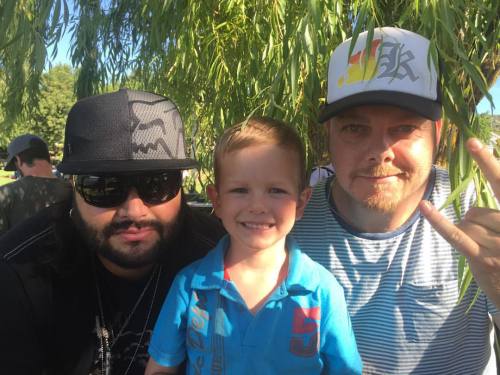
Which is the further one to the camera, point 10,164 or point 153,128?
point 10,164

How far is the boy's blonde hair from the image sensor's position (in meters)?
1.22

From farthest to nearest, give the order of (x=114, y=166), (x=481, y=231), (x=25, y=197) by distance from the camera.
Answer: (x=25, y=197) → (x=114, y=166) → (x=481, y=231)

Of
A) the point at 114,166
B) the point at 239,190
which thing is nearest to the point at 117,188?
the point at 114,166

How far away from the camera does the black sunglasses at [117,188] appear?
1.30 metres

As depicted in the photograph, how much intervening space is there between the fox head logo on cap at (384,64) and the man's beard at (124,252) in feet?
2.20

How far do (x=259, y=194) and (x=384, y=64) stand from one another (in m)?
0.48

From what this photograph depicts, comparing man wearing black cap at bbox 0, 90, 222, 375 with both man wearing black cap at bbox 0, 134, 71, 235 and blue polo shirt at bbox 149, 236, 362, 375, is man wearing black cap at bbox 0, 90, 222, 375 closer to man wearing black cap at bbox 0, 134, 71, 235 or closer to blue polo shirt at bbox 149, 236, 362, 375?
blue polo shirt at bbox 149, 236, 362, 375

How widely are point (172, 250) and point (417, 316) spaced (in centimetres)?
75

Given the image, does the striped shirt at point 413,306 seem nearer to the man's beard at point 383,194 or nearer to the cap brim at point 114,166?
the man's beard at point 383,194

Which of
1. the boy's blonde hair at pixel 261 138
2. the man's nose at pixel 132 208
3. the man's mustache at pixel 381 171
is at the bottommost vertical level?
the man's nose at pixel 132 208

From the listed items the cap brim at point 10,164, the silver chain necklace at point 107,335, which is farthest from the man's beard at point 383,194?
the cap brim at point 10,164

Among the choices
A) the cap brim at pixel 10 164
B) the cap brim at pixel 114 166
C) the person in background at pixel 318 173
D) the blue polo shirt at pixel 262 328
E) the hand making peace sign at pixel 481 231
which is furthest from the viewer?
the cap brim at pixel 10 164

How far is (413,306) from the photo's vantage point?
1173 mm

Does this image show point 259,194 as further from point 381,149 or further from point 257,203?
point 381,149
